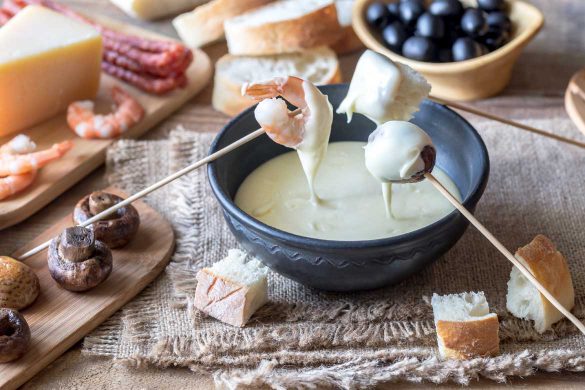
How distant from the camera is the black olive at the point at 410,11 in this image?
→ 2637mm

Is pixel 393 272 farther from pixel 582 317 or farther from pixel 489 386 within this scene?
Result: pixel 582 317

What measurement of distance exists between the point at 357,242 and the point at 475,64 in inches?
42.5

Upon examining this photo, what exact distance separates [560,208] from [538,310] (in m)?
0.49

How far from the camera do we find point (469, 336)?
1718mm

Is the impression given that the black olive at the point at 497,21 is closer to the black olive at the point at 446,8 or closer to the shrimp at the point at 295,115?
the black olive at the point at 446,8

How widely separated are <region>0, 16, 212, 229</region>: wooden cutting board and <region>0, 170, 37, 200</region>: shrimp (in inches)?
0.6

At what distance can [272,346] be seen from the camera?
1.80 meters

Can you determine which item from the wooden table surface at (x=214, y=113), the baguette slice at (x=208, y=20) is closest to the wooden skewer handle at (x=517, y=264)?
the wooden table surface at (x=214, y=113)

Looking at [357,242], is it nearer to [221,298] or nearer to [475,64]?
[221,298]

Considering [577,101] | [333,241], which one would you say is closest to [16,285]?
[333,241]

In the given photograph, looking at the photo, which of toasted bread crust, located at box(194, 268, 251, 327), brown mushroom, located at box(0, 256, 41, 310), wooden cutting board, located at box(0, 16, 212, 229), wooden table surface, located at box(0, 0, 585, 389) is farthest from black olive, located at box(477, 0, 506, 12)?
brown mushroom, located at box(0, 256, 41, 310)

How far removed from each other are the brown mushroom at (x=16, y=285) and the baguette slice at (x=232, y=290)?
39 cm

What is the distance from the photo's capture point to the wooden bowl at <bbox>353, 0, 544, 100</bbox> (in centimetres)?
254

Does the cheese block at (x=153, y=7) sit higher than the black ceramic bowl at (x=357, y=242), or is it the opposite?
the black ceramic bowl at (x=357, y=242)
